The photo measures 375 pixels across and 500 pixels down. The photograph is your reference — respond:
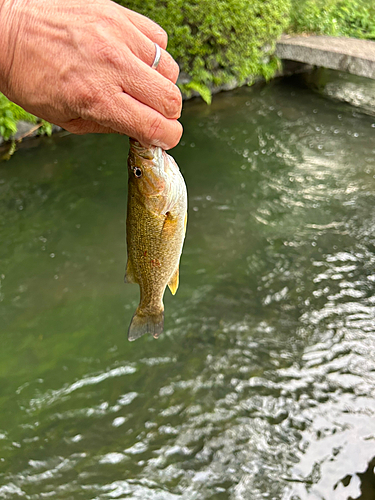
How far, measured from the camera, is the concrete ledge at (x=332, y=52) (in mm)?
8852

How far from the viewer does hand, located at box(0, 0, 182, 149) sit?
4.20ft

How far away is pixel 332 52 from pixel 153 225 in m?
8.46

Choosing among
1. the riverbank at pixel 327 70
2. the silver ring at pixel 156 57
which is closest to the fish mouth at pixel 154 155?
the silver ring at pixel 156 57

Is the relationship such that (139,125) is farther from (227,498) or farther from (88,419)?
(88,419)

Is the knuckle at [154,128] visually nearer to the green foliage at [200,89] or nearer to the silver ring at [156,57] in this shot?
the silver ring at [156,57]

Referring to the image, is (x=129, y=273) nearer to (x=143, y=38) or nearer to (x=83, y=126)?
(x=83, y=126)

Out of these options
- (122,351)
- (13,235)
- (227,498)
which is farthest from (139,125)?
(13,235)

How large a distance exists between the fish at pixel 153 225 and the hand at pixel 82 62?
368 millimetres

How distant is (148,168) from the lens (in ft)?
6.24

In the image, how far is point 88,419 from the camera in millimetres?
3811

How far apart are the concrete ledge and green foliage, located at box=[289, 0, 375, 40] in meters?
0.67

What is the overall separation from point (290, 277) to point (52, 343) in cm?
256

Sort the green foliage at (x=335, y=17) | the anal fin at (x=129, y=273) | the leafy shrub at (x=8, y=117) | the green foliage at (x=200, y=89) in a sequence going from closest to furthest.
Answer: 1. the anal fin at (x=129, y=273)
2. the leafy shrub at (x=8, y=117)
3. the green foliage at (x=200, y=89)
4. the green foliage at (x=335, y=17)

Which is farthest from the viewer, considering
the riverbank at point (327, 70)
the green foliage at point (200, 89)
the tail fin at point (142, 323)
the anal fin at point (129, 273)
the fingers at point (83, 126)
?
the green foliage at point (200, 89)
